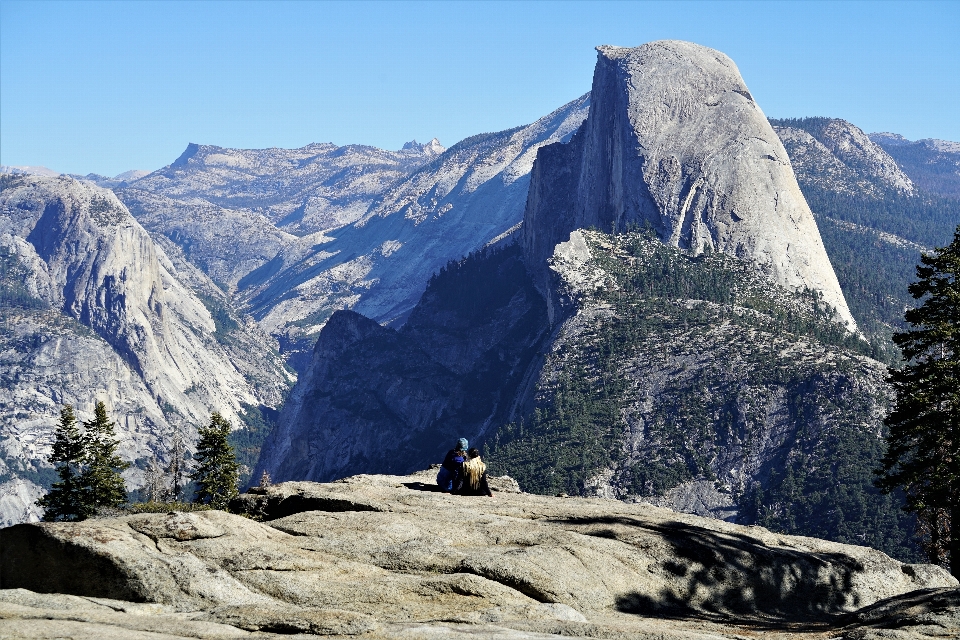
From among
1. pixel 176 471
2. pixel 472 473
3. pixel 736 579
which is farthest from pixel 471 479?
pixel 176 471

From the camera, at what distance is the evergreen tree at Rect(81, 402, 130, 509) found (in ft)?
254

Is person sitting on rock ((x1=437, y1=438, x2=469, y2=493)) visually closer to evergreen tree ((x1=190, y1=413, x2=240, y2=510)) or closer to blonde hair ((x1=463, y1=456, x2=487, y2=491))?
→ blonde hair ((x1=463, y1=456, x2=487, y2=491))

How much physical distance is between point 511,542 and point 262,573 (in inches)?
298

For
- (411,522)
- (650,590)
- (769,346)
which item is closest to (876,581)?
(650,590)

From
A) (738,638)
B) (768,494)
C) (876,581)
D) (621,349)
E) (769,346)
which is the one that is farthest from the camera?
(621,349)

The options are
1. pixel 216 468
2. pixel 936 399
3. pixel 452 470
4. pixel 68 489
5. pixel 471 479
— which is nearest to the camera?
pixel 471 479

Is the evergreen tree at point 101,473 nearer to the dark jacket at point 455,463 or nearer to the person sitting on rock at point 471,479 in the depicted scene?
the dark jacket at point 455,463

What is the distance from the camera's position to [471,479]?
132 feet

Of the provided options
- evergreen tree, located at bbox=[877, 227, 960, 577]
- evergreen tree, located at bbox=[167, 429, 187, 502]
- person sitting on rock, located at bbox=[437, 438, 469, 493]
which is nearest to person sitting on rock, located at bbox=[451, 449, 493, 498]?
person sitting on rock, located at bbox=[437, 438, 469, 493]

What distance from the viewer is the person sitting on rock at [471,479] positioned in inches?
1578

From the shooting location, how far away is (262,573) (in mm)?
27234

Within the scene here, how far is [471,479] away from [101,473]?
1840 inches

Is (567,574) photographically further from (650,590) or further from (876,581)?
(876,581)

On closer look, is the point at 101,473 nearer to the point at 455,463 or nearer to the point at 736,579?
the point at 455,463
